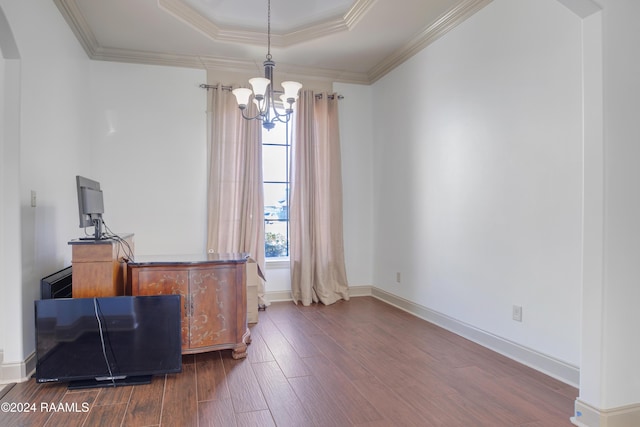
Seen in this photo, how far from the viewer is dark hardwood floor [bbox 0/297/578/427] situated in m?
2.28

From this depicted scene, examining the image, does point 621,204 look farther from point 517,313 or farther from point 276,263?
point 276,263

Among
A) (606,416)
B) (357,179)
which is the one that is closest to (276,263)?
(357,179)

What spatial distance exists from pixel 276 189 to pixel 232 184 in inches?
27.2

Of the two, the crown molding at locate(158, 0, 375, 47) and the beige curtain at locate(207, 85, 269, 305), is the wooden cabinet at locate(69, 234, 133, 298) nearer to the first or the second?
the beige curtain at locate(207, 85, 269, 305)

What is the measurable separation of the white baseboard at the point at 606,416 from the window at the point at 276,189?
3.77 metres

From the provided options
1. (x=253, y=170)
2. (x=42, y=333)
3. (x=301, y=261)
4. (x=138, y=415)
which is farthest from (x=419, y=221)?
(x=42, y=333)

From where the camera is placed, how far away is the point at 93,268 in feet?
9.23

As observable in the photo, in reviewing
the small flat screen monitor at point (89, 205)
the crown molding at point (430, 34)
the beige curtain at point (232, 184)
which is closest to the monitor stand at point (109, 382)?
the small flat screen monitor at point (89, 205)

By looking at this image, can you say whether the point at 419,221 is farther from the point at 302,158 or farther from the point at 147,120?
the point at 147,120

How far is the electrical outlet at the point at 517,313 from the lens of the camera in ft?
10.1

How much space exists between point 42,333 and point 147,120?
2.85 metres

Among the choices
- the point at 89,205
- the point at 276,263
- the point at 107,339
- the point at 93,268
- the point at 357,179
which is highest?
the point at 357,179

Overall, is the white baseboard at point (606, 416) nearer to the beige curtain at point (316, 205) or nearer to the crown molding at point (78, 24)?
the beige curtain at point (316, 205)

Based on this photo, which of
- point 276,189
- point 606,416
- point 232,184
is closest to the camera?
point 606,416
